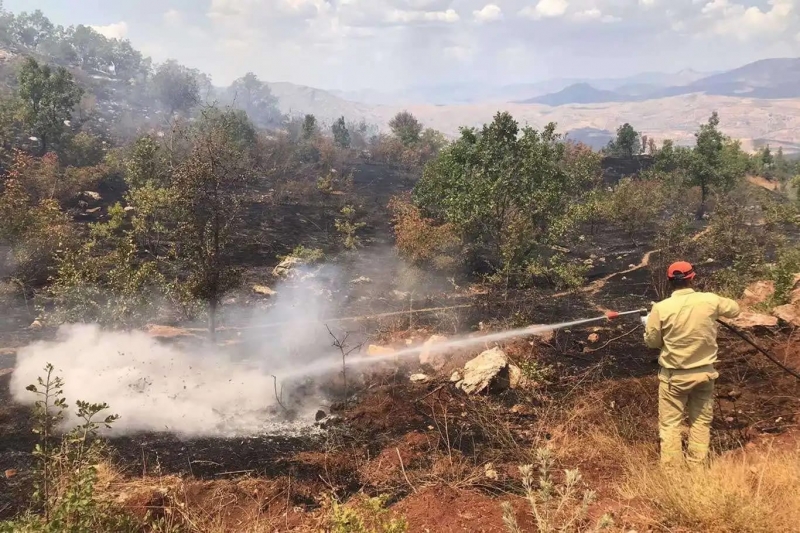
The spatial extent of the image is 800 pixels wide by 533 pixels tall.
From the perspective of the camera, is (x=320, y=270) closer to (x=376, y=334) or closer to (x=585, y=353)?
(x=376, y=334)

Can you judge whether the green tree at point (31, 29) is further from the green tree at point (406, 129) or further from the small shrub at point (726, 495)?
the small shrub at point (726, 495)

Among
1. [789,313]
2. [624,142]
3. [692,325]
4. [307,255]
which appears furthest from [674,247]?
[624,142]

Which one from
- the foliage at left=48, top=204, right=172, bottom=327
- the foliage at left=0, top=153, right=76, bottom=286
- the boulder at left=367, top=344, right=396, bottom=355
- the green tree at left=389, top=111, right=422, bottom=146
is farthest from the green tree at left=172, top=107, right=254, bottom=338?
the green tree at left=389, top=111, right=422, bottom=146

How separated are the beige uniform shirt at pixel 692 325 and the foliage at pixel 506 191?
27.1 feet

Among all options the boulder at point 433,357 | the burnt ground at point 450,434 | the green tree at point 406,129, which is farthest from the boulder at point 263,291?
the green tree at point 406,129

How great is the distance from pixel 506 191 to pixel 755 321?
23.7 ft

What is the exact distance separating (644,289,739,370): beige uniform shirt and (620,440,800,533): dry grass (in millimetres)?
898

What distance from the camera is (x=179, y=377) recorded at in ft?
28.0

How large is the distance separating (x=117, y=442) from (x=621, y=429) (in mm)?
6536

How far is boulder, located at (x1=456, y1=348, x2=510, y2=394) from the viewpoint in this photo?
25.7ft

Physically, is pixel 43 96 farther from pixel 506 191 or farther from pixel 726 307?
pixel 726 307

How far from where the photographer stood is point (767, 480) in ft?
12.8

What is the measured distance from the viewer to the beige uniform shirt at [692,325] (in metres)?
4.43

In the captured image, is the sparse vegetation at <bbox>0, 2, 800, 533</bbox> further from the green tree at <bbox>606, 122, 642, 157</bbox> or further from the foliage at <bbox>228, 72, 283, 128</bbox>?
the foliage at <bbox>228, 72, 283, 128</bbox>
